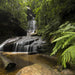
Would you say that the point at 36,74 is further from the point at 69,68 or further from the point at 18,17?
the point at 18,17

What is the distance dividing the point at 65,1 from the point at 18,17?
9.83m

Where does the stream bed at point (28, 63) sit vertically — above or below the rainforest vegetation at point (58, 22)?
below

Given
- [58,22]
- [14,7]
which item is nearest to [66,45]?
[58,22]

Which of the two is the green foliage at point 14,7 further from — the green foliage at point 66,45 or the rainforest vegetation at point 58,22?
the green foliage at point 66,45

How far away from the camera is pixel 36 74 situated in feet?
6.38

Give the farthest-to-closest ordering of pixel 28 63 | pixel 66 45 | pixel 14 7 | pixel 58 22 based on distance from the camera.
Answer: pixel 14 7 → pixel 58 22 → pixel 28 63 → pixel 66 45

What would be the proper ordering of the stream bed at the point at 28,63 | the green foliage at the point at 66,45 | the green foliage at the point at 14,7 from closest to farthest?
1. the green foliage at the point at 66,45
2. the stream bed at the point at 28,63
3. the green foliage at the point at 14,7

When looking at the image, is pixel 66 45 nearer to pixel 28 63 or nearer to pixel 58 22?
pixel 28 63

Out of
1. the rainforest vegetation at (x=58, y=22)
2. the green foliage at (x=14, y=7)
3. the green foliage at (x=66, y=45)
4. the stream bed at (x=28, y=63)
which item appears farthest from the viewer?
the green foliage at (x=14, y=7)

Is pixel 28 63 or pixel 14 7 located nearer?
pixel 28 63

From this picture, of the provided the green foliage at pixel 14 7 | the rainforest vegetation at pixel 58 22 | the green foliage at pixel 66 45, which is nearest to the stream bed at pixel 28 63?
the rainforest vegetation at pixel 58 22

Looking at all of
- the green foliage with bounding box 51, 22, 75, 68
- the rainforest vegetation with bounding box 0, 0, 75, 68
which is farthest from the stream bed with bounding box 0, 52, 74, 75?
the green foliage with bounding box 51, 22, 75, 68

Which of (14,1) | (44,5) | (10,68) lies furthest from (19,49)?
(14,1)

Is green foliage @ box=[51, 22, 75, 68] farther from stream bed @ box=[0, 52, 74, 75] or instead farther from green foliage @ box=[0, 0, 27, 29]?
green foliage @ box=[0, 0, 27, 29]
